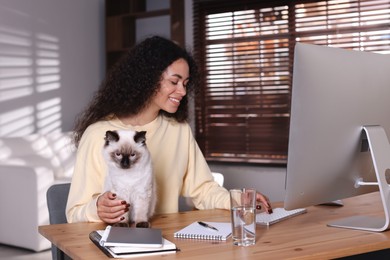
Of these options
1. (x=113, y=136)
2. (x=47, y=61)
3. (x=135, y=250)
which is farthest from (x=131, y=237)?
(x=47, y=61)

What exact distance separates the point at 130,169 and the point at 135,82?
60cm

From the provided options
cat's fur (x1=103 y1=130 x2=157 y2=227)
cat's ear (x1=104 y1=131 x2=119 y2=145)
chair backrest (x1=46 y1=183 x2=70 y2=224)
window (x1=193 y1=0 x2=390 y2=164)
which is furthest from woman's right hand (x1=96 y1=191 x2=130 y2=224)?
window (x1=193 y1=0 x2=390 y2=164)

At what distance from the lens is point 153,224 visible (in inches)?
68.6

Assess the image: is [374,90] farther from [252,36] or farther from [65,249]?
[252,36]

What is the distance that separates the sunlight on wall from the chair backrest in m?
3.42

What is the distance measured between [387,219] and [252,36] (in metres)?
3.85

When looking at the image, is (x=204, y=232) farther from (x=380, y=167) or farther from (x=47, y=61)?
(x=47, y=61)

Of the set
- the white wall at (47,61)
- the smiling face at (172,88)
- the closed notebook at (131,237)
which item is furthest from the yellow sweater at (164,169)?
the white wall at (47,61)

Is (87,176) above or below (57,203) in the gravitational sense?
above

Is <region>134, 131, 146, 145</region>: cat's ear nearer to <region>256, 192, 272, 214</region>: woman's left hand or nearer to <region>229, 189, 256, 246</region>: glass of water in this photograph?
<region>229, 189, 256, 246</region>: glass of water

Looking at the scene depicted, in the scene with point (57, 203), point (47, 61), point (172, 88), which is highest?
point (47, 61)

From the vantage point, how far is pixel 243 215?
149 centimetres

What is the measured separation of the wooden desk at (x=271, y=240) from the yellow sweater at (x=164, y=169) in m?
0.17

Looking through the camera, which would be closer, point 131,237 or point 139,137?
point 131,237
